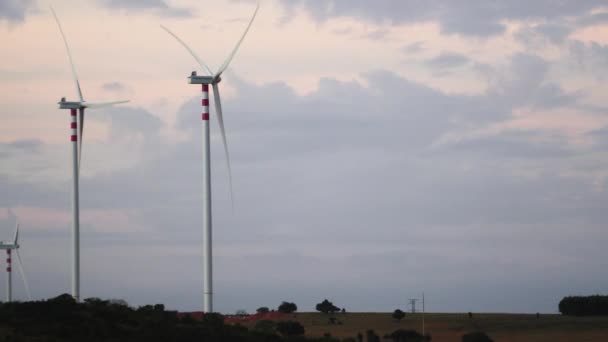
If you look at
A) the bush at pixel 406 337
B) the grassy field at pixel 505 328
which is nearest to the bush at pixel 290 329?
the grassy field at pixel 505 328

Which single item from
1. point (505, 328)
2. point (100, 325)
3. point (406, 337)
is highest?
point (100, 325)

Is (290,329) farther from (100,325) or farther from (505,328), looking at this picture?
(505,328)

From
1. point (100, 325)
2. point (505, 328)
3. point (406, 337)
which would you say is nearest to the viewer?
point (100, 325)

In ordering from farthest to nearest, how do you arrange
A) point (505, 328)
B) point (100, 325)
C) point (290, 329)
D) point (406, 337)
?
point (505, 328) → point (406, 337) → point (290, 329) → point (100, 325)

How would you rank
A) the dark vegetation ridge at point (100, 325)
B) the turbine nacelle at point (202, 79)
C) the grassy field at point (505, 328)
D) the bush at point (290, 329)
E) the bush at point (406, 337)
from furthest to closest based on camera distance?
the grassy field at point (505, 328), the bush at point (406, 337), the bush at point (290, 329), the turbine nacelle at point (202, 79), the dark vegetation ridge at point (100, 325)

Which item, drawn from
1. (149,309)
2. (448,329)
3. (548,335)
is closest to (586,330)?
(548,335)

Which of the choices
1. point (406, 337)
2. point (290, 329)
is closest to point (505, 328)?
point (406, 337)

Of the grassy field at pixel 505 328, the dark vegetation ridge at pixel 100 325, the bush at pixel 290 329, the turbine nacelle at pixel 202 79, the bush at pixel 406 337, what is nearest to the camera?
the dark vegetation ridge at pixel 100 325

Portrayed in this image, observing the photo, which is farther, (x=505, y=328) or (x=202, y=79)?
(x=505, y=328)

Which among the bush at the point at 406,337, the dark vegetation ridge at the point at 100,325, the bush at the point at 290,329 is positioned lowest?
the bush at the point at 406,337

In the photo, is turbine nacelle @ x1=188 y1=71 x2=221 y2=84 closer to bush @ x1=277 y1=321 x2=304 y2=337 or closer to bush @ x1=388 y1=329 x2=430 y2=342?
bush @ x1=277 y1=321 x2=304 y2=337

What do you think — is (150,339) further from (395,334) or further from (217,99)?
(395,334)

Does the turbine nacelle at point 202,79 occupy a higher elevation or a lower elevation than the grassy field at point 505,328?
higher

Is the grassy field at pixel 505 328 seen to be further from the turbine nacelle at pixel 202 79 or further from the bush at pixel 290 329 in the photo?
the turbine nacelle at pixel 202 79
